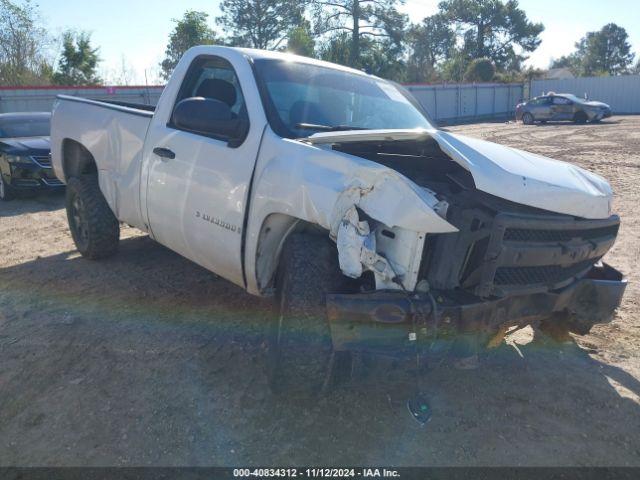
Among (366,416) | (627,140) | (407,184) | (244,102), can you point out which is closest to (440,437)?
(366,416)

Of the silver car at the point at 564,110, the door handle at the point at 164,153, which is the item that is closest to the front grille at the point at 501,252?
the door handle at the point at 164,153

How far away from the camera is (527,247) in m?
2.74

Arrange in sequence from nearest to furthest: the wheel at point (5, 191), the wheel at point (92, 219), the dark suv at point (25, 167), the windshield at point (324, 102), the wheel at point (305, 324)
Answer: the wheel at point (305, 324) → the windshield at point (324, 102) → the wheel at point (92, 219) → the dark suv at point (25, 167) → the wheel at point (5, 191)

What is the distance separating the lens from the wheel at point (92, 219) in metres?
5.57

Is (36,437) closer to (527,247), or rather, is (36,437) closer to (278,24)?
(527,247)

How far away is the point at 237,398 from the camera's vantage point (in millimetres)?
3324

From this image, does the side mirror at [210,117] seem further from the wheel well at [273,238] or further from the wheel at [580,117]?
the wheel at [580,117]

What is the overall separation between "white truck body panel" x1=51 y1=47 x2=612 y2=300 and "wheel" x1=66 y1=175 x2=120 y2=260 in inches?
21.0

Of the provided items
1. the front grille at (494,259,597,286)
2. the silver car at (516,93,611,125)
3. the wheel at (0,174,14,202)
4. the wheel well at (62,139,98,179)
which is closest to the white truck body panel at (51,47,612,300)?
the front grille at (494,259,597,286)

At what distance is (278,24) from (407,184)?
4157 cm

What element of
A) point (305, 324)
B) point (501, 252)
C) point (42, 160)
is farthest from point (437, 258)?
point (42, 160)

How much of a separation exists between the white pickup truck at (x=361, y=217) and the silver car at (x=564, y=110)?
26.6 meters

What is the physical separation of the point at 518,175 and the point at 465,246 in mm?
432

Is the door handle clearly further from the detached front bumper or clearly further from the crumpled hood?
the detached front bumper
